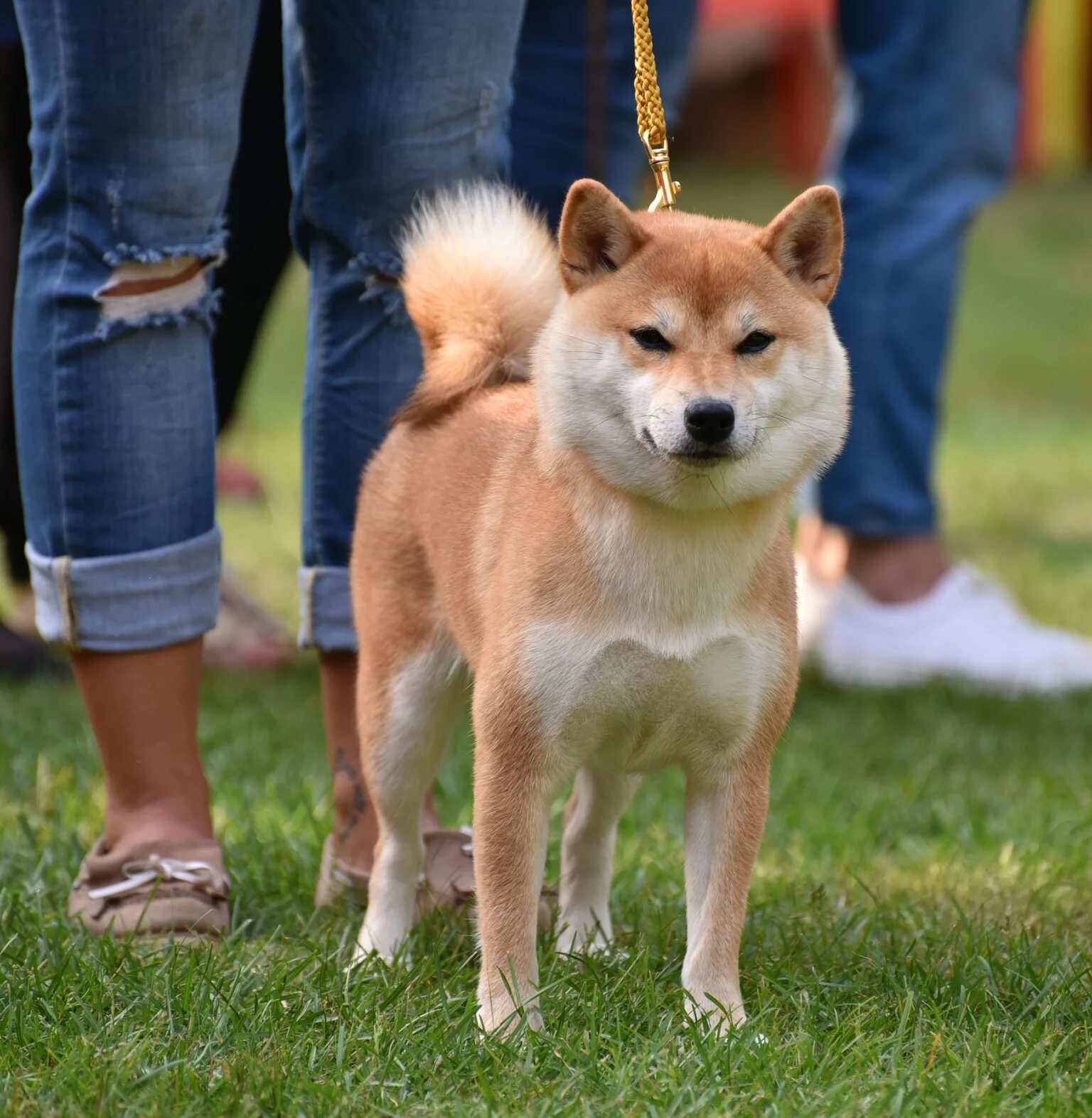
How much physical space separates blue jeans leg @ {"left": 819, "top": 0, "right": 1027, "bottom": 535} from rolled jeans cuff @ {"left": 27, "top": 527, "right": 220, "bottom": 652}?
90.9 inches

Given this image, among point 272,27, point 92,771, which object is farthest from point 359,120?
point 92,771

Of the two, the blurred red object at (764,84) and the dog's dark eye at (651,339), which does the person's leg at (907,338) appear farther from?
the blurred red object at (764,84)

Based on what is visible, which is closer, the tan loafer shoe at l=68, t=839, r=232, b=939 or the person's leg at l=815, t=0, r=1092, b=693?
the tan loafer shoe at l=68, t=839, r=232, b=939

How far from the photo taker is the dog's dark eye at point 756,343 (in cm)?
206

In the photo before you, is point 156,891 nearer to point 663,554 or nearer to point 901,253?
point 663,554

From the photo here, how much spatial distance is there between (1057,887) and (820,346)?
1.16m

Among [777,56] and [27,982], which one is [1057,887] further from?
[777,56]

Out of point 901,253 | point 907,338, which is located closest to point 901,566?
point 907,338

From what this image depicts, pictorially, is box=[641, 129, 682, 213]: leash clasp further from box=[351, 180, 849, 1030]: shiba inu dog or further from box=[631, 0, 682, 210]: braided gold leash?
box=[351, 180, 849, 1030]: shiba inu dog

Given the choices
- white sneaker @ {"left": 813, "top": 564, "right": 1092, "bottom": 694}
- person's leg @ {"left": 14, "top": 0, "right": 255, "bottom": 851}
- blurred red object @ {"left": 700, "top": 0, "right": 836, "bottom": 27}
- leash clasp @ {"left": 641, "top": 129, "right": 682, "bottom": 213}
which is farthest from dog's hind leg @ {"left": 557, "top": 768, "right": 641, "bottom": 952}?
Answer: blurred red object @ {"left": 700, "top": 0, "right": 836, "bottom": 27}

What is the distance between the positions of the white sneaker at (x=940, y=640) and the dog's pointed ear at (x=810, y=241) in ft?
7.89

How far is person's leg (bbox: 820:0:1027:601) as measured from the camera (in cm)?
441

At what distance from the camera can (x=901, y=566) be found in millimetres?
4527

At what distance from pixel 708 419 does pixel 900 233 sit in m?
2.72
